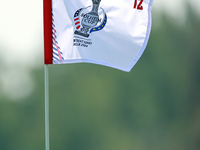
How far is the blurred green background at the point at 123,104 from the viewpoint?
51.8ft

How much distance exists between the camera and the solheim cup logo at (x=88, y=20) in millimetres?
2771

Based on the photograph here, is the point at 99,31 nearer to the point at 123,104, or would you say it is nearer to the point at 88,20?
the point at 88,20

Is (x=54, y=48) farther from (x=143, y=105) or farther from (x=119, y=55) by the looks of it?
(x=143, y=105)

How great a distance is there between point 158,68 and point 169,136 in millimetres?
3270

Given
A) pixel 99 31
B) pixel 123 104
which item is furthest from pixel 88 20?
pixel 123 104

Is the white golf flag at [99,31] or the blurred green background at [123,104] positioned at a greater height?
the white golf flag at [99,31]

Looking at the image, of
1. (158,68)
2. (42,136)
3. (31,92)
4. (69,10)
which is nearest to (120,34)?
(69,10)

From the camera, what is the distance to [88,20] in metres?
2.78

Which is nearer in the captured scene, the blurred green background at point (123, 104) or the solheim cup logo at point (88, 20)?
the solheim cup logo at point (88, 20)

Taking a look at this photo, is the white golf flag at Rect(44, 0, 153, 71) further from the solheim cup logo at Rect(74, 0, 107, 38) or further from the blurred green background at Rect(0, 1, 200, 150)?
the blurred green background at Rect(0, 1, 200, 150)

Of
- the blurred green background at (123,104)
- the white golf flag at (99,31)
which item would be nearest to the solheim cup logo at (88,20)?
the white golf flag at (99,31)

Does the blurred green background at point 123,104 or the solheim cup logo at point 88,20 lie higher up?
the solheim cup logo at point 88,20

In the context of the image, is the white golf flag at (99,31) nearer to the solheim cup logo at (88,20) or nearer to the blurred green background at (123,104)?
the solheim cup logo at (88,20)

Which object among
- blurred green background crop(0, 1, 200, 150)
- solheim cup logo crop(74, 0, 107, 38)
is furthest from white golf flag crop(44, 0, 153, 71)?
blurred green background crop(0, 1, 200, 150)
